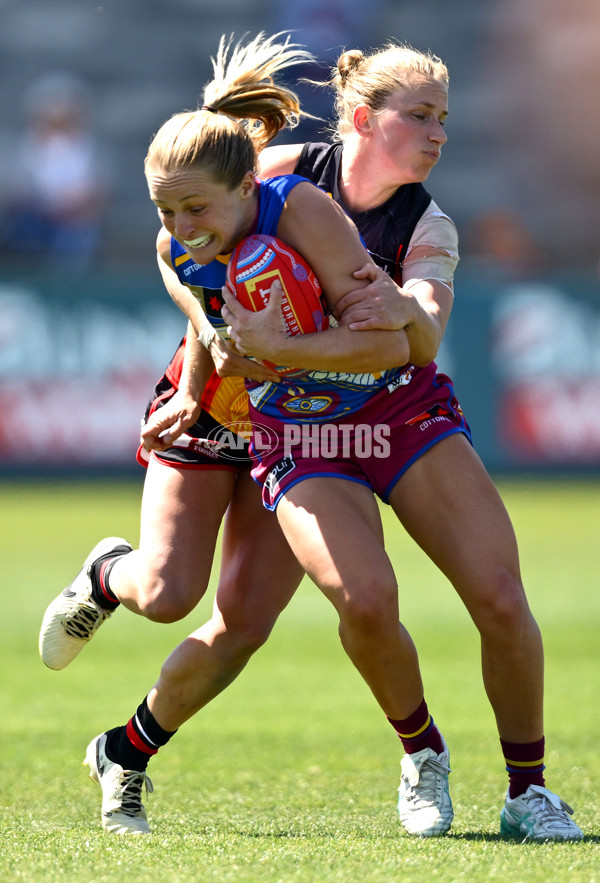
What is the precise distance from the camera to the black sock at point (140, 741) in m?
4.40

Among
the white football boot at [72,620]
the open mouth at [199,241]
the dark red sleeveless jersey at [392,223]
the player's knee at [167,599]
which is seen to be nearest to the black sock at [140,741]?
the player's knee at [167,599]

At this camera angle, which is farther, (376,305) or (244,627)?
(244,627)

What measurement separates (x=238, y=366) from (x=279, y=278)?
1.21 ft

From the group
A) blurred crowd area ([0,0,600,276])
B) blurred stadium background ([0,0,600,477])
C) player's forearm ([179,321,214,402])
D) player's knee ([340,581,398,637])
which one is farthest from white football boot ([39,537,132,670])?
blurred crowd area ([0,0,600,276])

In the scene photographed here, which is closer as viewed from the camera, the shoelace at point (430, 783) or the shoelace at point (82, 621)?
the shoelace at point (430, 783)

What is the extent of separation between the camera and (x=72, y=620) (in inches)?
189

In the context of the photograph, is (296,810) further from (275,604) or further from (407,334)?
(407,334)

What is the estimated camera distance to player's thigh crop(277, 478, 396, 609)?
12.6ft

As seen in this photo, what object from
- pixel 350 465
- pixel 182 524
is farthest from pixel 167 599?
pixel 350 465

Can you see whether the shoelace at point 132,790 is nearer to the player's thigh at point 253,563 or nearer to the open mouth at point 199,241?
the player's thigh at point 253,563

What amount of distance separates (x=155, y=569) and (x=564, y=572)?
20.4ft

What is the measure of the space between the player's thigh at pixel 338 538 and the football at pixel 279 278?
508mm

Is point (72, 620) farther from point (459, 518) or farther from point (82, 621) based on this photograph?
point (459, 518)

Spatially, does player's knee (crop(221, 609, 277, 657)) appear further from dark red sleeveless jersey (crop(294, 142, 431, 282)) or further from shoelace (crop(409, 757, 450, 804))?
dark red sleeveless jersey (crop(294, 142, 431, 282))
